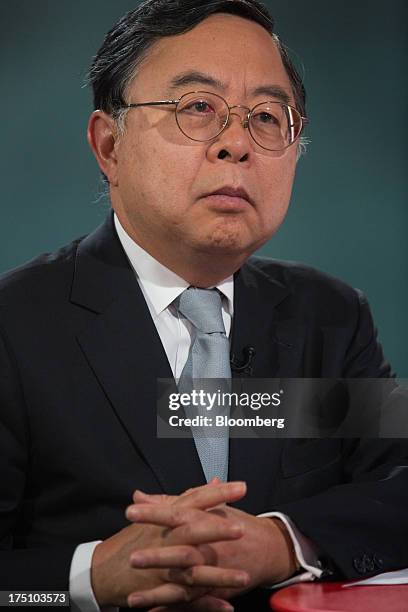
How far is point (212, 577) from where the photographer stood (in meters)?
1.44

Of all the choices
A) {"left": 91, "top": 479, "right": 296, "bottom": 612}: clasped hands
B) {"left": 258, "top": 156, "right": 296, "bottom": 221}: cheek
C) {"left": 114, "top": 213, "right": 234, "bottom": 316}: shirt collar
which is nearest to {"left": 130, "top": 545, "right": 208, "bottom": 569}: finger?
{"left": 91, "top": 479, "right": 296, "bottom": 612}: clasped hands

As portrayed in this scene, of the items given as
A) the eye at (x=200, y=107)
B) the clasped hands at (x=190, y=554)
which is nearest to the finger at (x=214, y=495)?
the clasped hands at (x=190, y=554)

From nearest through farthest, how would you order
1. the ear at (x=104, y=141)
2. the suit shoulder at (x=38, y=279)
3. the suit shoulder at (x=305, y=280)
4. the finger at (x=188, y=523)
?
the finger at (x=188, y=523) < the suit shoulder at (x=38, y=279) < the ear at (x=104, y=141) < the suit shoulder at (x=305, y=280)

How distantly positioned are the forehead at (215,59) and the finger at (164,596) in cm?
98

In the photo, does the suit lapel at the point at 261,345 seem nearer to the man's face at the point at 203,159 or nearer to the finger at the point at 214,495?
the man's face at the point at 203,159

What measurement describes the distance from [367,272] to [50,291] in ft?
3.38

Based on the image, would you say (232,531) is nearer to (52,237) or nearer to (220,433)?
(220,433)

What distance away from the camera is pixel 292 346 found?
1984 mm

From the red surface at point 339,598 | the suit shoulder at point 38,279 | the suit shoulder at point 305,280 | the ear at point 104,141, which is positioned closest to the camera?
the red surface at point 339,598

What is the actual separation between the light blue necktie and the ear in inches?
12.9

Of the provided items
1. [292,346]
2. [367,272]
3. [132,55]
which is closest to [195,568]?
[292,346]

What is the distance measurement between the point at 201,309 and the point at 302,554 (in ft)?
1.91

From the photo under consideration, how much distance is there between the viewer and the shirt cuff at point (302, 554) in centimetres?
156

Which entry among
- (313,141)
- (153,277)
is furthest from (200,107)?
(313,141)
